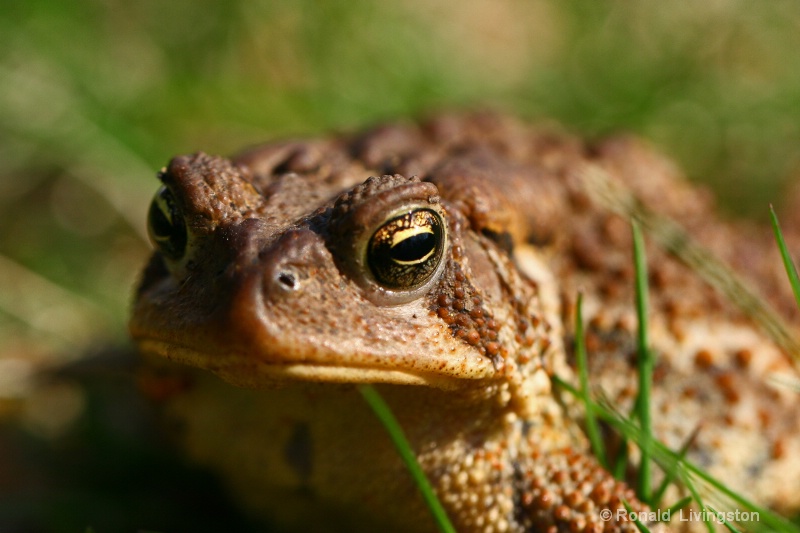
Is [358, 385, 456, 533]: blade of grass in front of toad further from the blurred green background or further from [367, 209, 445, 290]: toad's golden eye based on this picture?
the blurred green background

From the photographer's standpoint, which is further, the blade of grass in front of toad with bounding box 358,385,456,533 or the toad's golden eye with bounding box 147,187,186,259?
the toad's golden eye with bounding box 147,187,186,259

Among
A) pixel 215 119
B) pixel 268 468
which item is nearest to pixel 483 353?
pixel 268 468

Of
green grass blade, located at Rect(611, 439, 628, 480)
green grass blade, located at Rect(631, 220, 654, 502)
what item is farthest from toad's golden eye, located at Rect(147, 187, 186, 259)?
green grass blade, located at Rect(611, 439, 628, 480)

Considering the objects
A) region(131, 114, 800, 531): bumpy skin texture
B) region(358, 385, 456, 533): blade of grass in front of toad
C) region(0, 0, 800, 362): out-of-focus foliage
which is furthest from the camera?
region(0, 0, 800, 362): out-of-focus foliage

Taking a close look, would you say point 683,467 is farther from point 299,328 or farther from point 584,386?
point 299,328

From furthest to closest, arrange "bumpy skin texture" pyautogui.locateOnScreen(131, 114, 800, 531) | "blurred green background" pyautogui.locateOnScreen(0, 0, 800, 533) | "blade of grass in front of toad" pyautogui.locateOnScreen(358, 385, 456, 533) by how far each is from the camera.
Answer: "blurred green background" pyautogui.locateOnScreen(0, 0, 800, 533)
"bumpy skin texture" pyautogui.locateOnScreen(131, 114, 800, 531)
"blade of grass in front of toad" pyautogui.locateOnScreen(358, 385, 456, 533)

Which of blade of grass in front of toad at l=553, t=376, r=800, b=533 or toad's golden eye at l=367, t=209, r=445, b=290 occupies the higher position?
toad's golden eye at l=367, t=209, r=445, b=290

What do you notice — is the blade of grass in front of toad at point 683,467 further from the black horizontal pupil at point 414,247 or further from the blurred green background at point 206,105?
the blurred green background at point 206,105
